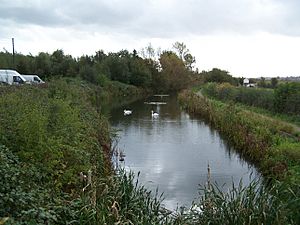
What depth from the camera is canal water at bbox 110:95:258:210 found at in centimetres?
1127

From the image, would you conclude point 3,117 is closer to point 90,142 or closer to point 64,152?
point 64,152

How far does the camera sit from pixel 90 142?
10938 mm

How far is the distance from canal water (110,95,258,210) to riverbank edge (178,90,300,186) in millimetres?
412

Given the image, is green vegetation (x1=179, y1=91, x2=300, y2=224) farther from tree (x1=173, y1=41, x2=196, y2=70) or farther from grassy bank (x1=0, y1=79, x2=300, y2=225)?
tree (x1=173, y1=41, x2=196, y2=70)

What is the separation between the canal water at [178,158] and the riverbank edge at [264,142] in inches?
16.2

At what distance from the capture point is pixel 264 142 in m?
13.8

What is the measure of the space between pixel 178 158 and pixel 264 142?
305 cm

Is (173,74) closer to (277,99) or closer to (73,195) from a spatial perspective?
(277,99)

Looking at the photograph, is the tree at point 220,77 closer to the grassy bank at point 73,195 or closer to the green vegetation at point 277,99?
the green vegetation at point 277,99

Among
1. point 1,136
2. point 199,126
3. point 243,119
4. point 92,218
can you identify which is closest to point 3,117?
point 1,136

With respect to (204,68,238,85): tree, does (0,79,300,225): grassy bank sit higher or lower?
lower

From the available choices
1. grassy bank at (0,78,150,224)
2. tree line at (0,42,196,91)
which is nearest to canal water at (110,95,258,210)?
grassy bank at (0,78,150,224)

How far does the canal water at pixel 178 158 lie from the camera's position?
11.3 metres

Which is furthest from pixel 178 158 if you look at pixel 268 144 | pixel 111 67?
pixel 111 67
